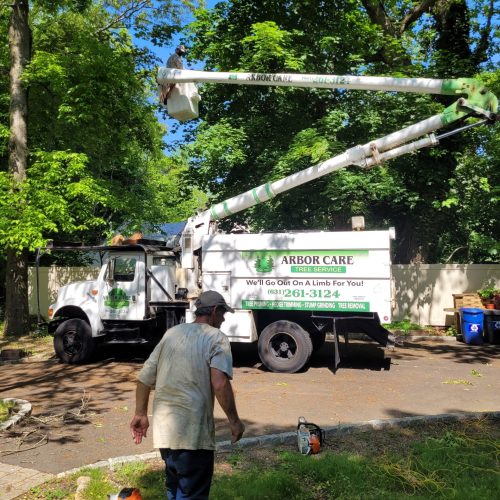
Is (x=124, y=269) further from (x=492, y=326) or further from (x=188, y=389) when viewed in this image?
(x=492, y=326)

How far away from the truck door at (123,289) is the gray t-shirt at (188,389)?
7.25m

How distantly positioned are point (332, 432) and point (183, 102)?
4.31m

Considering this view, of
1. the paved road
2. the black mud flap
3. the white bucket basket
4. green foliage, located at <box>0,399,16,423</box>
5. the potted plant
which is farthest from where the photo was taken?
the potted plant

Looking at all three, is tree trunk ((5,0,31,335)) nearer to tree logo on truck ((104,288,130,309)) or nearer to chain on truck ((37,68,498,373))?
chain on truck ((37,68,498,373))

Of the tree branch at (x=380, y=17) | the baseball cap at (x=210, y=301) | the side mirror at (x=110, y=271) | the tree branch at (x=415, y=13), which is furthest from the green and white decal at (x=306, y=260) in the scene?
the tree branch at (x=415, y=13)

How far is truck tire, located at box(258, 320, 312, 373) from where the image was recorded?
9.10m

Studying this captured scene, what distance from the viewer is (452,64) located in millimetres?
13883

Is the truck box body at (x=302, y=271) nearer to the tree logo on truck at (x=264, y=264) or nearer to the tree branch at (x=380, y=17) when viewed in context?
the tree logo on truck at (x=264, y=264)

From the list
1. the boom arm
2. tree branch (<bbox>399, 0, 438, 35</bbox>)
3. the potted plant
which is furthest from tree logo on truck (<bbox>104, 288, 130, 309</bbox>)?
tree branch (<bbox>399, 0, 438, 35</bbox>)

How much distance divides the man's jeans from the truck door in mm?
7382

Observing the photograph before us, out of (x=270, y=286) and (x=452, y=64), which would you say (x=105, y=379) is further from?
(x=452, y=64)

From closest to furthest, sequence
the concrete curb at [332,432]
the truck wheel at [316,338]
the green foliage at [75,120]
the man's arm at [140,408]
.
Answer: the man's arm at [140,408]
the concrete curb at [332,432]
the truck wheel at [316,338]
the green foliage at [75,120]

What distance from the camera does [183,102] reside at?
6105 millimetres

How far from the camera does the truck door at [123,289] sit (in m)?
10.2
